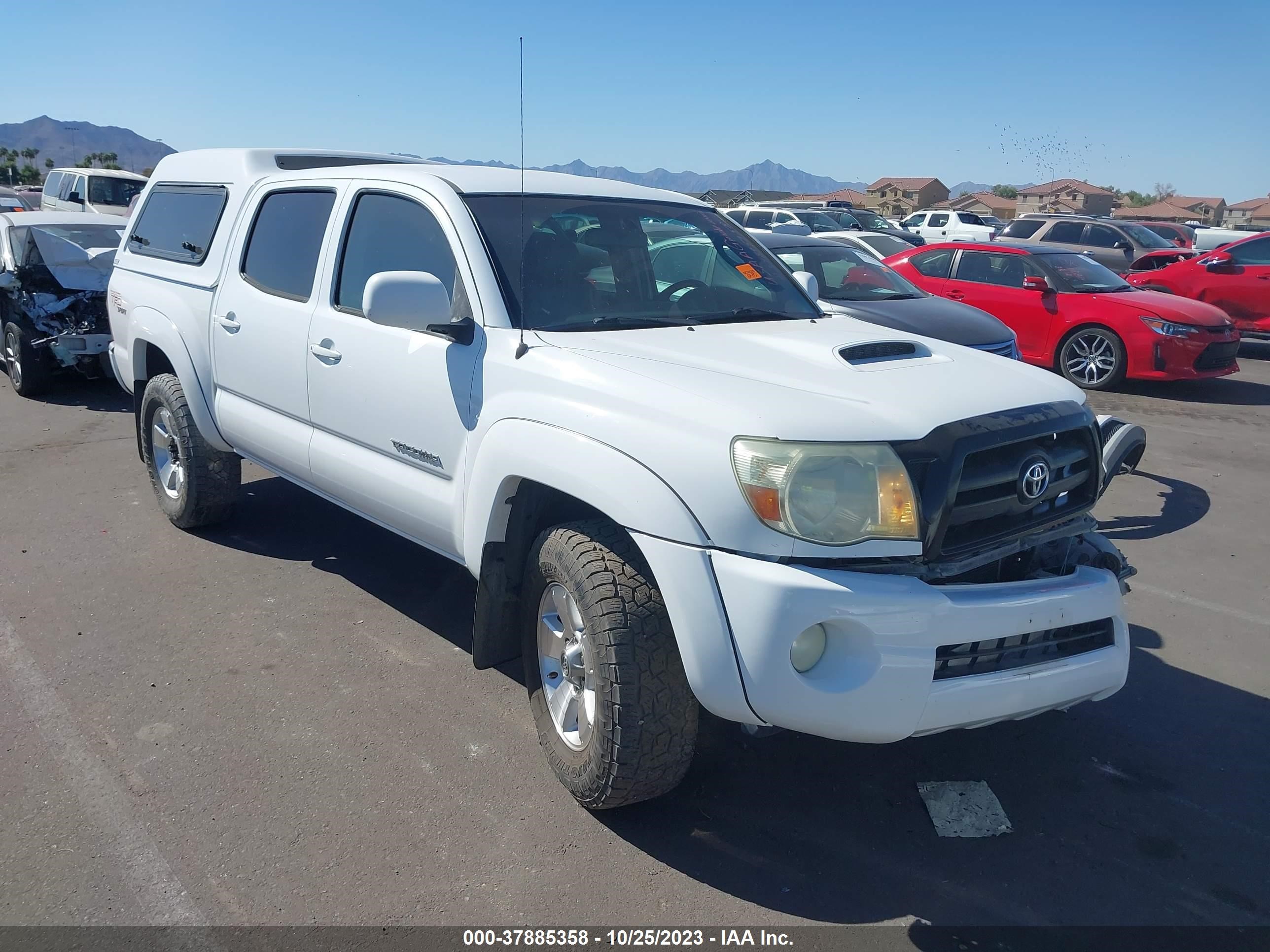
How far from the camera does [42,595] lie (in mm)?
4773

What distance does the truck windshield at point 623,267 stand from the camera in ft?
11.7

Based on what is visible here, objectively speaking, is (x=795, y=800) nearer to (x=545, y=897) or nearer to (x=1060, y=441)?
(x=545, y=897)

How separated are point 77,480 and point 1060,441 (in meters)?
6.32

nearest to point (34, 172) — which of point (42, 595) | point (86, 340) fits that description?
point (86, 340)

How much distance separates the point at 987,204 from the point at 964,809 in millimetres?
67557

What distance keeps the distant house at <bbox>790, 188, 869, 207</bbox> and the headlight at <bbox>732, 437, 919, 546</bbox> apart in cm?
4474

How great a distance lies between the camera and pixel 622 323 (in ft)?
11.8

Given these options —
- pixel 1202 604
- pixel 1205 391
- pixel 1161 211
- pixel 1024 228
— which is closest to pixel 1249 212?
pixel 1161 211

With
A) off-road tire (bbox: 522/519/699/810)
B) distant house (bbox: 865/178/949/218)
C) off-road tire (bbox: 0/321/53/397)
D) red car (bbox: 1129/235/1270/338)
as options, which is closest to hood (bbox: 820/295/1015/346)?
off-road tire (bbox: 522/519/699/810)

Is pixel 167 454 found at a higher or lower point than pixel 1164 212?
lower

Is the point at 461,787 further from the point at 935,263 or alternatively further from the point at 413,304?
the point at 935,263

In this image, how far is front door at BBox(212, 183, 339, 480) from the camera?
4359 mm

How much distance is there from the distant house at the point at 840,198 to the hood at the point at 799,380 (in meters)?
43.8

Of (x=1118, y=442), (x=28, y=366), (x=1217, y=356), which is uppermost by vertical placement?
(x=1118, y=442)
